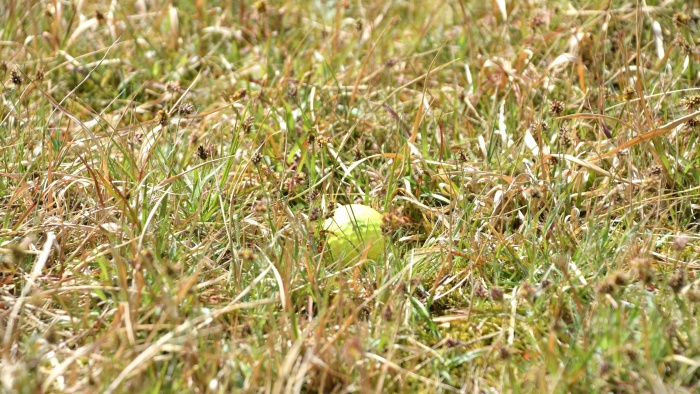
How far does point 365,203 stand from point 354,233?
0.32 m

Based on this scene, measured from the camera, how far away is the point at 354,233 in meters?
2.79

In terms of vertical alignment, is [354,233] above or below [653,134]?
below

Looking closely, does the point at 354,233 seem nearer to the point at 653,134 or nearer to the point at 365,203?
the point at 365,203

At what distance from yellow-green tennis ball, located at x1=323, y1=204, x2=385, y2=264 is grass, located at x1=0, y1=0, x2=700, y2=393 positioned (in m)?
0.06

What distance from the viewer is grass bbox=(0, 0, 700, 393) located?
2.14 metres

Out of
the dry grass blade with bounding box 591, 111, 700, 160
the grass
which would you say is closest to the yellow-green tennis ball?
the grass

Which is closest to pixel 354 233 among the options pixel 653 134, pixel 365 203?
pixel 365 203

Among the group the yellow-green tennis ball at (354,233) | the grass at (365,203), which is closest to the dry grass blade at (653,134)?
the grass at (365,203)

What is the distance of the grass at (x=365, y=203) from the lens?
2139 millimetres

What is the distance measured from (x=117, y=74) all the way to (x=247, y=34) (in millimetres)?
889

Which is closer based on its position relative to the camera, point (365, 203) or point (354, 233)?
point (354, 233)

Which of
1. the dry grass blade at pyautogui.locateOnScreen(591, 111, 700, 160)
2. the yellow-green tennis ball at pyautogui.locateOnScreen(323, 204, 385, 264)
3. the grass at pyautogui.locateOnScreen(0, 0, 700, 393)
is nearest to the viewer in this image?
the grass at pyautogui.locateOnScreen(0, 0, 700, 393)

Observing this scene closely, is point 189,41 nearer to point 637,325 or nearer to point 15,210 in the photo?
point 15,210

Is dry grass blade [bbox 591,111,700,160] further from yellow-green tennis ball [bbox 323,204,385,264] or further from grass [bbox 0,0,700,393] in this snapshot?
yellow-green tennis ball [bbox 323,204,385,264]
